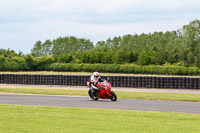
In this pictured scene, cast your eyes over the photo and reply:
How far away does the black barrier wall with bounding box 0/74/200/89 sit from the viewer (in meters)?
35.3

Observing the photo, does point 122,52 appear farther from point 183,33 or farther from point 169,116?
point 169,116

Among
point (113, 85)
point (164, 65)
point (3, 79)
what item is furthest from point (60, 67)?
point (113, 85)

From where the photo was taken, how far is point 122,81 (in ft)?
124

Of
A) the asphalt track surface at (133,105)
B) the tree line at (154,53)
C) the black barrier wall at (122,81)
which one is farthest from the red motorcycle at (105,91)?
the tree line at (154,53)

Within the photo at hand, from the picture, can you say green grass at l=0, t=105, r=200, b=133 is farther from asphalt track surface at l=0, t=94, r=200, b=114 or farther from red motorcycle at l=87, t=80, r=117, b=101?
red motorcycle at l=87, t=80, r=117, b=101

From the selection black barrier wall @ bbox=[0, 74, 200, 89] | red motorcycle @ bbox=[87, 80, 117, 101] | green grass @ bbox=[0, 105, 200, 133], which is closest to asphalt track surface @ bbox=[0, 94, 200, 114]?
red motorcycle @ bbox=[87, 80, 117, 101]

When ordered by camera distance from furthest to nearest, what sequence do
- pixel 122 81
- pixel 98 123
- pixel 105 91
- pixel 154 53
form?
pixel 154 53, pixel 122 81, pixel 105 91, pixel 98 123

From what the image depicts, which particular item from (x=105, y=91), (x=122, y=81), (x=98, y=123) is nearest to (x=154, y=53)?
(x=122, y=81)

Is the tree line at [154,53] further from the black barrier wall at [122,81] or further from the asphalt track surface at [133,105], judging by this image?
the asphalt track surface at [133,105]

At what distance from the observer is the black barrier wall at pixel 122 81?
3528 cm

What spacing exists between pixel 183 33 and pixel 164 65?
30.2ft

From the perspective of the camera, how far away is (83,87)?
38.7 metres

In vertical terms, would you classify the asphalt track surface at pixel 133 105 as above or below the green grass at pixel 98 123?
below

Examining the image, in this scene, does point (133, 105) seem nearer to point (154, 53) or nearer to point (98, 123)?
point (98, 123)
